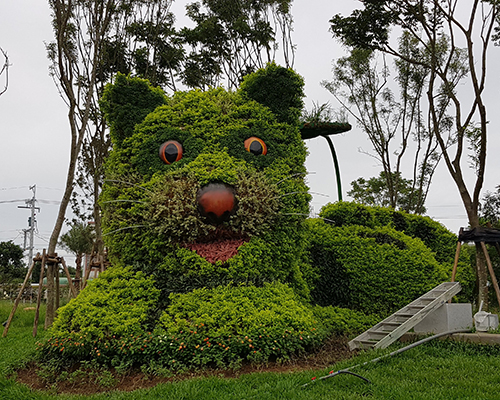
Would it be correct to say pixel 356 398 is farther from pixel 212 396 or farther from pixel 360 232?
pixel 360 232

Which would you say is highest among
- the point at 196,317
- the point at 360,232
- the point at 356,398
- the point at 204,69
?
the point at 204,69

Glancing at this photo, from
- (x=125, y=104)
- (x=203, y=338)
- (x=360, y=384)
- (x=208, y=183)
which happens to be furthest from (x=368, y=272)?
(x=125, y=104)

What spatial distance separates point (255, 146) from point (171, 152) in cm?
113

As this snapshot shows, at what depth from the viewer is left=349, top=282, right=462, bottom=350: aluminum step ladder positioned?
19.4 feet

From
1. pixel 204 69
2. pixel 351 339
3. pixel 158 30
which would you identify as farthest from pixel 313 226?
pixel 204 69

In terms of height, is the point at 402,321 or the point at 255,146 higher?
the point at 255,146

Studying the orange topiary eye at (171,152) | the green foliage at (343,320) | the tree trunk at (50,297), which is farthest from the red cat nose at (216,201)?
the tree trunk at (50,297)

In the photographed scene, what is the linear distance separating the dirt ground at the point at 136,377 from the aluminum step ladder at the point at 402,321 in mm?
587

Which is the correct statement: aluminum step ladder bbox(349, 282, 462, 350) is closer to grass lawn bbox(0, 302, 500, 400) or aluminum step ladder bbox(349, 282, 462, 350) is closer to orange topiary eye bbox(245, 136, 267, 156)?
grass lawn bbox(0, 302, 500, 400)

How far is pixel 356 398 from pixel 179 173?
330 centimetres

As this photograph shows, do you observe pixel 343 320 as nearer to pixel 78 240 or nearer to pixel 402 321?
pixel 402 321

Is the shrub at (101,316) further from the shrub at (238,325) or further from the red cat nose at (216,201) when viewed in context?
the red cat nose at (216,201)

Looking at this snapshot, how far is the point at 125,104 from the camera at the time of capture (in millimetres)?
6598

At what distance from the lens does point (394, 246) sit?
7.87 meters
